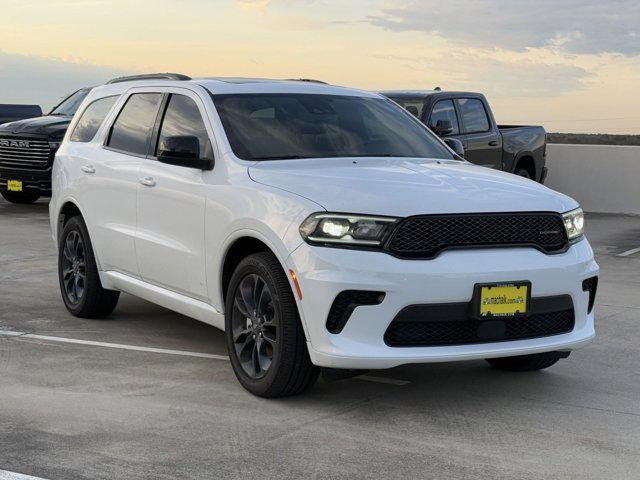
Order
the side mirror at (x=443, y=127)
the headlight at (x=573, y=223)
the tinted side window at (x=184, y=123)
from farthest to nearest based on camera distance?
the side mirror at (x=443, y=127) → the tinted side window at (x=184, y=123) → the headlight at (x=573, y=223)

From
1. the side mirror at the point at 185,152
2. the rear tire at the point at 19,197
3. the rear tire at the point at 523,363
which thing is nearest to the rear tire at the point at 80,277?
the side mirror at the point at 185,152

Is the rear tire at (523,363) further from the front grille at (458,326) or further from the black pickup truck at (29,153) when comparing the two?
the black pickup truck at (29,153)

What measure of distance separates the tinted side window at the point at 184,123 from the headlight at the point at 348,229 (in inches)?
50.8

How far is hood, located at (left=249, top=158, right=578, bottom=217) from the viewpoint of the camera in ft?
17.6

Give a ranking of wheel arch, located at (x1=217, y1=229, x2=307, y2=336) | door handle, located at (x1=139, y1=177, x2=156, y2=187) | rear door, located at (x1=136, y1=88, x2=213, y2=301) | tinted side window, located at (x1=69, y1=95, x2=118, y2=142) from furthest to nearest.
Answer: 1. tinted side window, located at (x1=69, y1=95, x2=118, y2=142)
2. door handle, located at (x1=139, y1=177, x2=156, y2=187)
3. rear door, located at (x1=136, y1=88, x2=213, y2=301)
4. wheel arch, located at (x1=217, y1=229, x2=307, y2=336)

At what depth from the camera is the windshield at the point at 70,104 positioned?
60.2 feet

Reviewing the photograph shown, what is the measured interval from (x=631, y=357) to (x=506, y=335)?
6.47 ft

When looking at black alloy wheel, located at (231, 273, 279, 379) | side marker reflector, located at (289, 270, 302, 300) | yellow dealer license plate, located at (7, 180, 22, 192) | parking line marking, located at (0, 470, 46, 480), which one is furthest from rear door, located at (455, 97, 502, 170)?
parking line marking, located at (0, 470, 46, 480)

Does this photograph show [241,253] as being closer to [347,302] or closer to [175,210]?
[175,210]

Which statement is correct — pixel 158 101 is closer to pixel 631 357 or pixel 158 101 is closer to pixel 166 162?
pixel 166 162

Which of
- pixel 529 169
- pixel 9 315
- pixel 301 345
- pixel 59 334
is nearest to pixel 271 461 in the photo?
pixel 301 345

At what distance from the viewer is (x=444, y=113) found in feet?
49.5

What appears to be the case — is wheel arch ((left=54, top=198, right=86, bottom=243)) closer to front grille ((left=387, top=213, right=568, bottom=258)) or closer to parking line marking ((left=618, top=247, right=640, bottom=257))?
front grille ((left=387, top=213, right=568, bottom=258))

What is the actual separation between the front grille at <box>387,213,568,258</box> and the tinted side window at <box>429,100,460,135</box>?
8.89 metres
